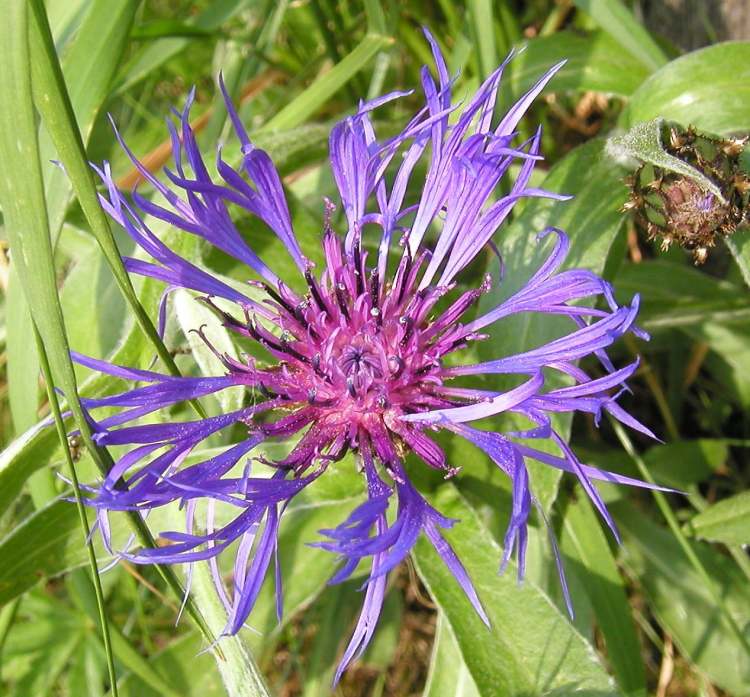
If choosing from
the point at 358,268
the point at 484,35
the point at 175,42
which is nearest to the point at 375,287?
the point at 358,268

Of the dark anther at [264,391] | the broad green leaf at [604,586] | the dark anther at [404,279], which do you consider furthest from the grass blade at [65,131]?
the broad green leaf at [604,586]

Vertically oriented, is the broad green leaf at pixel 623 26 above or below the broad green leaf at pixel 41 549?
above

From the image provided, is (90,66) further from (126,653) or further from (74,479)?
(126,653)

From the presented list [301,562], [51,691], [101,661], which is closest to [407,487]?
[301,562]

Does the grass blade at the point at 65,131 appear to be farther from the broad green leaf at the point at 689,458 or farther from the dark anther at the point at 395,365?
the broad green leaf at the point at 689,458

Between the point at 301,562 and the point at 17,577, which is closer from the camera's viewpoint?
the point at 17,577

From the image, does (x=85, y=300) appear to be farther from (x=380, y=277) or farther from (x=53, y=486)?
(x=380, y=277)

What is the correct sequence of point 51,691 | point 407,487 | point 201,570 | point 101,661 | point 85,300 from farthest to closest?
point 51,691 < point 101,661 < point 85,300 < point 201,570 < point 407,487
